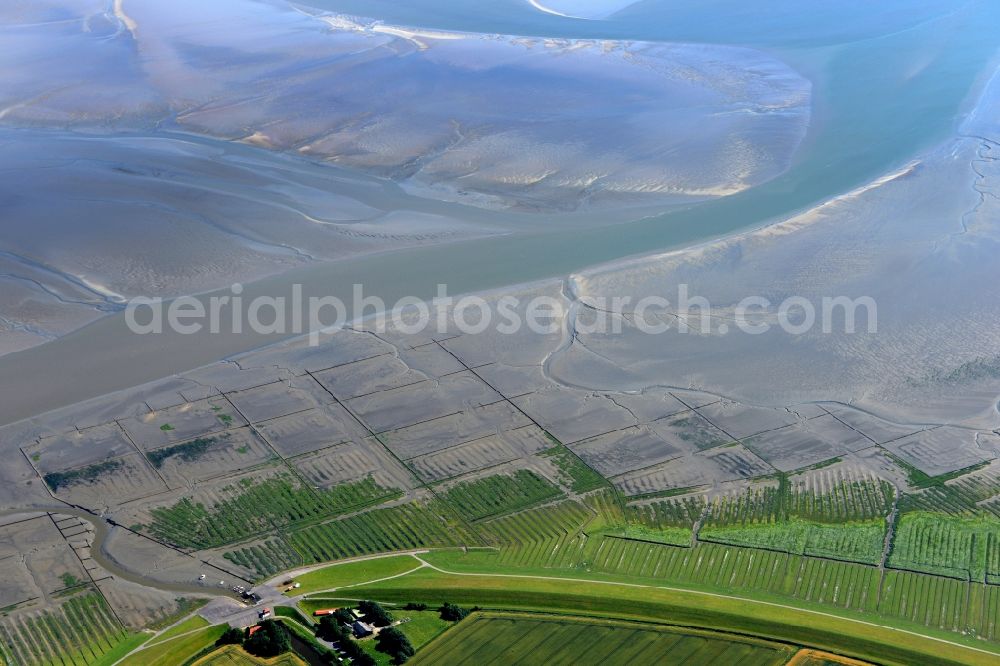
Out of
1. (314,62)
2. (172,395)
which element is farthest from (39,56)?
(172,395)

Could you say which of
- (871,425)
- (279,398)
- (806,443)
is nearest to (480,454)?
(279,398)

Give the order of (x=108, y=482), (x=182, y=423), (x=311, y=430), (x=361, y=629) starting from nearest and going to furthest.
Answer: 1. (x=361, y=629)
2. (x=108, y=482)
3. (x=311, y=430)
4. (x=182, y=423)

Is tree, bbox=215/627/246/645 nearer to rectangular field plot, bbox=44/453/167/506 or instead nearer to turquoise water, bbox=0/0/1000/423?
rectangular field plot, bbox=44/453/167/506

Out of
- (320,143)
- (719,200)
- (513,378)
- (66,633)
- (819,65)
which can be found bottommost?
(66,633)

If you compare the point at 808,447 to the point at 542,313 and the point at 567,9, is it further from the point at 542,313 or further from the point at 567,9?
the point at 567,9

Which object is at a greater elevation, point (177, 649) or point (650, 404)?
point (650, 404)

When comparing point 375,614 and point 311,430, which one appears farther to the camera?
point 311,430

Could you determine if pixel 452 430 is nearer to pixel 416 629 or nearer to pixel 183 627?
pixel 416 629

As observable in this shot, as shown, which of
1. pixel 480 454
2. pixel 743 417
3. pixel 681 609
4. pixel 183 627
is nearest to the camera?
pixel 183 627

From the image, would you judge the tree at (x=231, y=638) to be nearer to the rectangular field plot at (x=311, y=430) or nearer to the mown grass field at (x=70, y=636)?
the mown grass field at (x=70, y=636)
